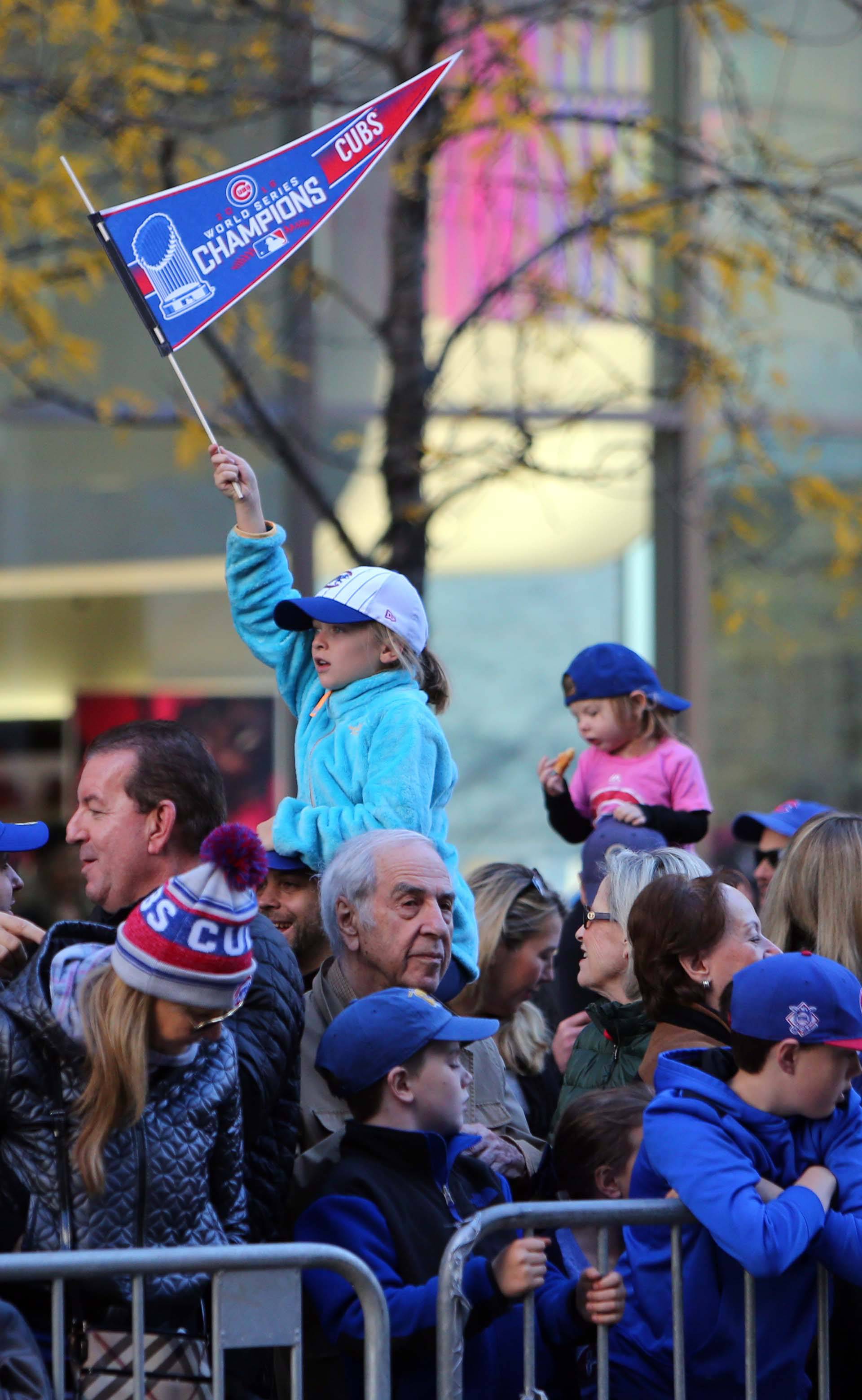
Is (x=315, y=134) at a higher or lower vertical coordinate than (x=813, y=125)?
lower

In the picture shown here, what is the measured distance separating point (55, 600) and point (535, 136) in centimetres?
361

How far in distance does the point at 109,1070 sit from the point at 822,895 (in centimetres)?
213

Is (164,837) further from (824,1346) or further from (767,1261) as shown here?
(824,1346)

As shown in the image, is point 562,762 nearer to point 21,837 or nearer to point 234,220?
point 234,220

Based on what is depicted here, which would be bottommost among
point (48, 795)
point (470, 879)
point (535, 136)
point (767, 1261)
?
point (767, 1261)

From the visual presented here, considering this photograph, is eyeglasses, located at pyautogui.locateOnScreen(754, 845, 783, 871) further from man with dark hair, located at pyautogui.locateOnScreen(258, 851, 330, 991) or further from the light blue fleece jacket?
man with dark hair, located at pyautogui.locateOnScreen(258, 851, 330, 991)

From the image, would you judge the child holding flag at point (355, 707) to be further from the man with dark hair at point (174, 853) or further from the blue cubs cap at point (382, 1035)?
the blue cubs cap at point (382, 1035)

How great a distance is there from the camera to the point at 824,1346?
10.3 feet

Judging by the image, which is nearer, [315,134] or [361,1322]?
[361,1322]

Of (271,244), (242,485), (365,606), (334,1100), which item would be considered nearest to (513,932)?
(365,606)

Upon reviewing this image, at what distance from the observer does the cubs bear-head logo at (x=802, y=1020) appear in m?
3.05

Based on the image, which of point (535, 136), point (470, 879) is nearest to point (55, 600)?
point (535, 136)

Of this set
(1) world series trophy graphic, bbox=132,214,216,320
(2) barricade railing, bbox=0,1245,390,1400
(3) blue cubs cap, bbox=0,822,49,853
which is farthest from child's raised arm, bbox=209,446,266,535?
(2) barricade railing, bbox=0,1245,390,1400

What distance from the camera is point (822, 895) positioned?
4199 mm
